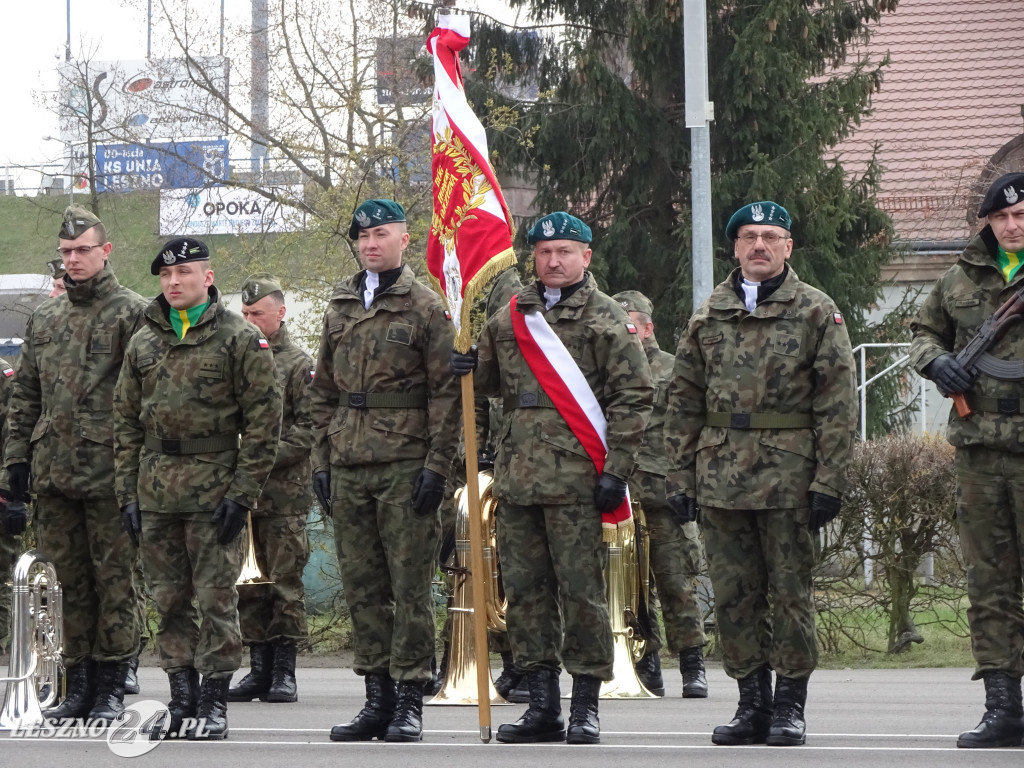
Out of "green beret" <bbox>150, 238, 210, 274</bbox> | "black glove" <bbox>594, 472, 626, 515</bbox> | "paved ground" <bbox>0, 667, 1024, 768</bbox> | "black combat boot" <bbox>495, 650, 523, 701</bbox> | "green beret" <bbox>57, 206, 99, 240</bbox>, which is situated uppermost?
"green beret" <bbox>57, 206, 99, 240</bbox>

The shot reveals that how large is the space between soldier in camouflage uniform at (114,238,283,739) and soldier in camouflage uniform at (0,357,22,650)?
1.38m

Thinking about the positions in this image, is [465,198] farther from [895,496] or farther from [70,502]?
[895,496]

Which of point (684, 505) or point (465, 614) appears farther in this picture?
point (465, 614)

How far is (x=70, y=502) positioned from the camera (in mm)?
9102

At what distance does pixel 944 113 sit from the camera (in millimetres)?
30375

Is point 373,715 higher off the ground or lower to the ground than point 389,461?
lower

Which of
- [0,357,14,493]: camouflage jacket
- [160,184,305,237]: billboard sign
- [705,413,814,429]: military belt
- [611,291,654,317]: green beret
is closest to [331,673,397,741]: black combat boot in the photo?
[705,413,814,429]: military belt

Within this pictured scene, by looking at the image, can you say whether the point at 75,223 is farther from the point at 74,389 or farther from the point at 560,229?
the point at 560,229

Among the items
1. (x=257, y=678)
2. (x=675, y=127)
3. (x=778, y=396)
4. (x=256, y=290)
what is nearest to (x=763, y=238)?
(x=778, y=396)

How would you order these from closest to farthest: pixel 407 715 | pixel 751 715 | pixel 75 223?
1. pixel 751 715
2. pixel 407 715
3. pixel 75 223

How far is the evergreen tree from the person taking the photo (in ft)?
72.6

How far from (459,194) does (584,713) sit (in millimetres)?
2585

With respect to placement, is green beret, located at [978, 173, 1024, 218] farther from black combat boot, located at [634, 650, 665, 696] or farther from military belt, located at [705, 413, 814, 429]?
black combat boot, located at [634, 650, 665, 696]

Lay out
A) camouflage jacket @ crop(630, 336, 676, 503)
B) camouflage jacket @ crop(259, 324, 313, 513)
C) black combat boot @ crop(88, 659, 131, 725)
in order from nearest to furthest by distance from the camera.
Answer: black combat boot @ crop(88, 659, 131, 725), camouflage jacket @ crop(630, 336, 676, 503), camouflage jacket @ crop(259, 324, 313, 513)
